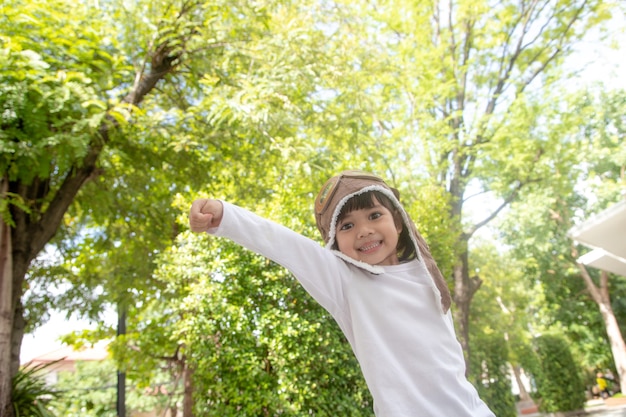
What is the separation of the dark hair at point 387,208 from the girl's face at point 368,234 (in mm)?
11

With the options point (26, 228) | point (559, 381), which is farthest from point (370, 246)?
point (559, 381)

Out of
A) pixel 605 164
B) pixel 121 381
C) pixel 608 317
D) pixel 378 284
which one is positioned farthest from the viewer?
pixel 608 317

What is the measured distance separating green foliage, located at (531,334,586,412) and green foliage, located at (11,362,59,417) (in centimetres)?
1260

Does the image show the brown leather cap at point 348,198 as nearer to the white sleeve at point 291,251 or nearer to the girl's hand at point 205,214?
the white sleeve at point 291,251

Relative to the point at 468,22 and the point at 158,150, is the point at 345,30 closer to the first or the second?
the point at 158,150

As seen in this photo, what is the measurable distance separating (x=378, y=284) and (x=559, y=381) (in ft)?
47.1

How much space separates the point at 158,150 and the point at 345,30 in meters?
4.13

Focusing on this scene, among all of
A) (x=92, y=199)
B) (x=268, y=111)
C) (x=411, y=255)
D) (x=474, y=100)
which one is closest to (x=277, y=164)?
(x=268, y=111)

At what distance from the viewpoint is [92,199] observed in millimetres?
6578

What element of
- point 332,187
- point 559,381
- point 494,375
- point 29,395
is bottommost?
point 559,381

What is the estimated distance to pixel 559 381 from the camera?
45.4 feet

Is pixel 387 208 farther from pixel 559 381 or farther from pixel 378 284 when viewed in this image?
pixel 559 381

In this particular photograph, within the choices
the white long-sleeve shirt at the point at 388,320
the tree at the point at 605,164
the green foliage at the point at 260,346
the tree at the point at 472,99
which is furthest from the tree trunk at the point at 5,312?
the tree at the point at 605,164

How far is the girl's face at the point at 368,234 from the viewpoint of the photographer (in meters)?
1.79
